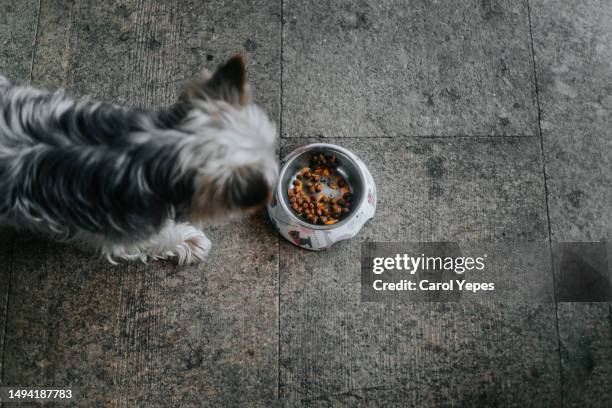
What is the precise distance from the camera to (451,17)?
300 cm

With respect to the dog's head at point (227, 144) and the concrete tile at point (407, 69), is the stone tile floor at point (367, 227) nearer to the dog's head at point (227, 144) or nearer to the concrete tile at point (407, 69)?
the concrete tile at point (407, 69)

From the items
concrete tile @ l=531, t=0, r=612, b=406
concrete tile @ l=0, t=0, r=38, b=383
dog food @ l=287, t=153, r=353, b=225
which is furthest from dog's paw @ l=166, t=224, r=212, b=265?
concrete tile @ l=531, t=0, r=612, b=406

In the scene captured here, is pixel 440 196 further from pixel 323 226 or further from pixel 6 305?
pixel 6 305

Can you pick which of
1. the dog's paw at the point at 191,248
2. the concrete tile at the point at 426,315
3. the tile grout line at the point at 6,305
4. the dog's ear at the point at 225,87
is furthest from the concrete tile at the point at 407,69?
the tile grout line at the point at 6,305

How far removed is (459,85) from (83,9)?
7.63 ft

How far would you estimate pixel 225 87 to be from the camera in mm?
1823

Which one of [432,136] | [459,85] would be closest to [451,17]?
[459,85]

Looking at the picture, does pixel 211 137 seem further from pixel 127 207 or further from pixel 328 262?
pixel 328 262

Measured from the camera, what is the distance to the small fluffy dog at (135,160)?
5.60 ft

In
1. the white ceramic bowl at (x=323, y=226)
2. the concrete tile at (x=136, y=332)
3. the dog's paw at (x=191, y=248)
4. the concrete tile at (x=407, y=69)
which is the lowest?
the concrete tile at (x=136, y=332)

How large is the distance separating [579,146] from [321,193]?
154 cm

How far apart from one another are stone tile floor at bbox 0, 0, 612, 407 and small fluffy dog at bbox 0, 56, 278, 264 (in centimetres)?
84

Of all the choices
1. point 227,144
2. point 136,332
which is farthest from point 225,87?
point 136,332

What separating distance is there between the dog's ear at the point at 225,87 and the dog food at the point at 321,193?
0.89 m
